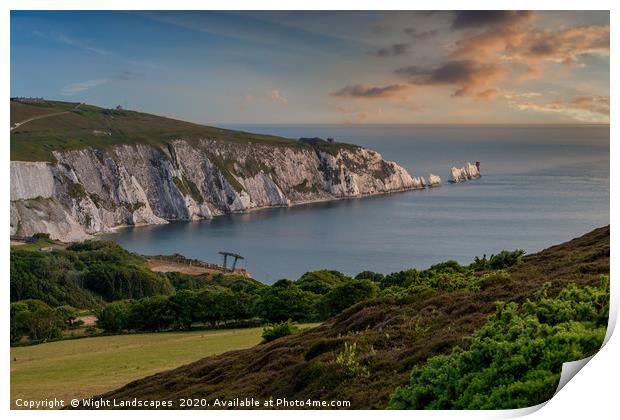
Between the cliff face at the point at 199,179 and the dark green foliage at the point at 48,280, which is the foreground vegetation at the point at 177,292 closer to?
the dark green foliage at the point at 48,280

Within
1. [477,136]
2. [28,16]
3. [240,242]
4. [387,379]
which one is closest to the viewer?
[387,379]

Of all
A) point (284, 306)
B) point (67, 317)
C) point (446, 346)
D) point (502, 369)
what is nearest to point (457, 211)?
point (284, 306)

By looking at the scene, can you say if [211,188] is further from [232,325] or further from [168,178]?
[232,325]

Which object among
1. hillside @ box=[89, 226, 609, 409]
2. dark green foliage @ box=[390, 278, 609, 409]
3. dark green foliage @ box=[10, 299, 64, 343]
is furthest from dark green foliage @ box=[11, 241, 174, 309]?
dark green foliage @ box=[390, 278, 609, 409]

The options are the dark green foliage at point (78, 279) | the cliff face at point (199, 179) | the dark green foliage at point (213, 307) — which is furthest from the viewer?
the cliff face at point (199, 179)

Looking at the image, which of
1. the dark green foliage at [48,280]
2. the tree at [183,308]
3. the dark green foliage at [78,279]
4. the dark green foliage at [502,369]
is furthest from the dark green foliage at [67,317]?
the dark green foliage at [502,369]

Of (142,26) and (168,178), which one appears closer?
(142,26)

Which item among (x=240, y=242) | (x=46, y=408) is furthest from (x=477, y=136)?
(x=240, y=242)

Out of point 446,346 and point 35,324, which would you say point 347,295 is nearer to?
point 35,324
